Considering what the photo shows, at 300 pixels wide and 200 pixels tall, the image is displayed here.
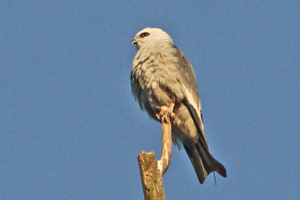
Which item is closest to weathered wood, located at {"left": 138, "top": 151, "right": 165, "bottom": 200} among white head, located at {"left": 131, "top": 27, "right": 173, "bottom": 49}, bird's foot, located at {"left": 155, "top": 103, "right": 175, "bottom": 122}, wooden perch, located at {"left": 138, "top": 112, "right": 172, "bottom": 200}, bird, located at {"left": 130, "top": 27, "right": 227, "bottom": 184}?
wooden perch, located at {"left": 138, "top": 112, "right": 172, "bottom": 200}

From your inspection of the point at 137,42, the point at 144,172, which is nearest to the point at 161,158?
the point at 144,172

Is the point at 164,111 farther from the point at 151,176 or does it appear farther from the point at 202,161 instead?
the point at 151,176

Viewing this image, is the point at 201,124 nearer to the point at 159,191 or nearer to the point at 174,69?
the point at 174,69

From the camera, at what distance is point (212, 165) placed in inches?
270

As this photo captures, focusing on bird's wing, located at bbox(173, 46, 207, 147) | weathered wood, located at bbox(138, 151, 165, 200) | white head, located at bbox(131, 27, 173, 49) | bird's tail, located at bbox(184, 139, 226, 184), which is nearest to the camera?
weathered wood, located at bbox(138, 151, 165, 200)

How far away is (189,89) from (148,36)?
1.44 meters

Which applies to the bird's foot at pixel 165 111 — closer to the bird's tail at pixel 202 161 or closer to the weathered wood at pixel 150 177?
the bird's tail at pixel 202 161

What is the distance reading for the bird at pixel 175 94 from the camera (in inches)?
271

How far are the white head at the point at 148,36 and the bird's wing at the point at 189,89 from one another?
770mm

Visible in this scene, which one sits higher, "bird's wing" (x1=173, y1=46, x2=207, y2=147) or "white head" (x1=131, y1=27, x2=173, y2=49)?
"white head" (x1=131, y1=27, x2=173, y2=49)

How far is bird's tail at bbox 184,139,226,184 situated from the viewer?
6.80 m

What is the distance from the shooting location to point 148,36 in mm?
8133

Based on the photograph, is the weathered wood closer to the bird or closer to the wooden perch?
the wooden perch

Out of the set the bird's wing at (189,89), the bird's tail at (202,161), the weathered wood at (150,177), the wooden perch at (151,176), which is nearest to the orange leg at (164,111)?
the bird's wing at (189,89)
